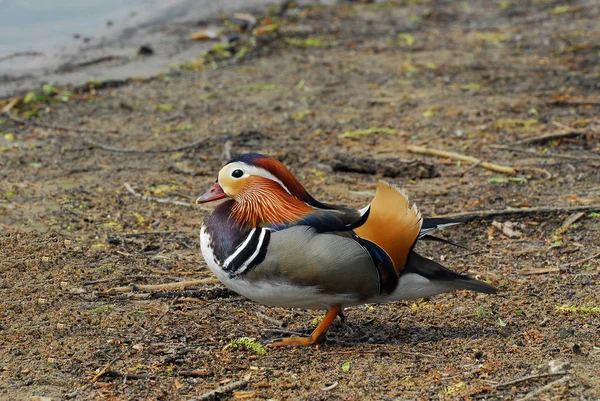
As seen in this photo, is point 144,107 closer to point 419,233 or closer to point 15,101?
point 15,101

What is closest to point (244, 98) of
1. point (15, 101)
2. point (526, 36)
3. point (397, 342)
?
point (15, 101)

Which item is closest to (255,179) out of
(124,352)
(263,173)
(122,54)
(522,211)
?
(263,173)

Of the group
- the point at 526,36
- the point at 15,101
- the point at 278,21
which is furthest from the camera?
the point at 278,21

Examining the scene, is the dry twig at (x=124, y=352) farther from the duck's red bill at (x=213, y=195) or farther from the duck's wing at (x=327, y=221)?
the duck's wing at (x=327, y=221)

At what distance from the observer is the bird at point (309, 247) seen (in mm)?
Answer: 3789

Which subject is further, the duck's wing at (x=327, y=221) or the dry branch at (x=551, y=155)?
the dry branch at (x=551, y=155)

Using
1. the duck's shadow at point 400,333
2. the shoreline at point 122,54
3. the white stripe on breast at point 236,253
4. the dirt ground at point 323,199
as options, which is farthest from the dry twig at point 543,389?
the shoreline at point 122,54

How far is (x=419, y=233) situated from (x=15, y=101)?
544 centimetres

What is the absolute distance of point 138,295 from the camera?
4.42 m

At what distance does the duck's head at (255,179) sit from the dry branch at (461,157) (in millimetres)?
2694

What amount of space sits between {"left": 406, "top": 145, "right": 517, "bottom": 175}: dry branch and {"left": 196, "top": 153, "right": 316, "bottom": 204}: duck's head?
2.69 metres

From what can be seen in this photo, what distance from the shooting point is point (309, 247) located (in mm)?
3791

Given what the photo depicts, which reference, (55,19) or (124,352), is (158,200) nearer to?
(124,352)

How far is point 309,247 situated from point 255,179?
1.58ft
